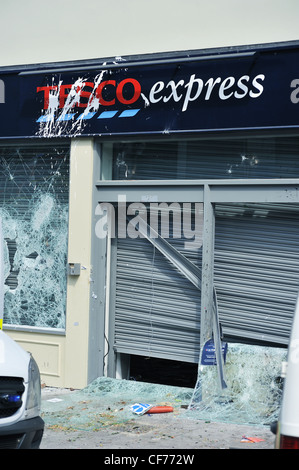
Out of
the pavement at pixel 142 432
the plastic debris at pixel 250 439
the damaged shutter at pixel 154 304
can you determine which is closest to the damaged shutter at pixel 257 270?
the damaged shutter at pixel 154 304

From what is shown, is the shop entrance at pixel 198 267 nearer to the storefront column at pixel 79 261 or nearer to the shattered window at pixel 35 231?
the storefront column at pixel 79 261

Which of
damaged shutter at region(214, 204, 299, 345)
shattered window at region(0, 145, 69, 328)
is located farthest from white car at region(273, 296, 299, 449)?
shattered window at region(0, 145, 69, 328)

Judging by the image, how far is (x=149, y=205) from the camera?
29.8ft

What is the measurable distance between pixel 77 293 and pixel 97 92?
9.20ft

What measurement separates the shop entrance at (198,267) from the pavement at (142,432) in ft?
4.25

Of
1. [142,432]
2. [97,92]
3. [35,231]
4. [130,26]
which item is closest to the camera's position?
[142,432]

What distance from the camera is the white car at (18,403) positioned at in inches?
193

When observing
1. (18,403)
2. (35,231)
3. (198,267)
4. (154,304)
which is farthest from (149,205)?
(18,403)

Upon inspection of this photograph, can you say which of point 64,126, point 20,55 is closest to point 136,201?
point 64,126

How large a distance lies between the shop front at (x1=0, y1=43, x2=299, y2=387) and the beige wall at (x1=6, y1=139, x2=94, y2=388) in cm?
2

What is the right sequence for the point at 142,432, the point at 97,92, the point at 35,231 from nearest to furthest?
the point at 142,432 < the point at 97,92 < the point at 35,231

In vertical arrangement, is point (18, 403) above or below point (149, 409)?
above

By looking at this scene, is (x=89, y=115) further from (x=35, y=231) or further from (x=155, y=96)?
(x=35, y=231)

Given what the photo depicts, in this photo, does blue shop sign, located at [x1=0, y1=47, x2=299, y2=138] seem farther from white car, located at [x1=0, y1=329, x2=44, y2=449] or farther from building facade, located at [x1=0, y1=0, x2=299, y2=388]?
white car, located at [x1=0, y1=329, x2=44, y2=449]
